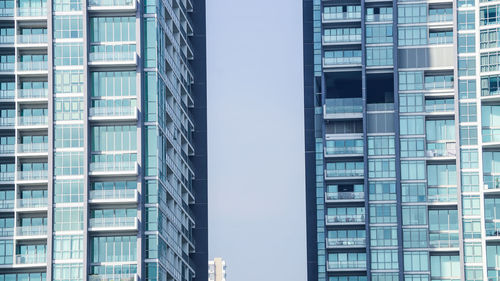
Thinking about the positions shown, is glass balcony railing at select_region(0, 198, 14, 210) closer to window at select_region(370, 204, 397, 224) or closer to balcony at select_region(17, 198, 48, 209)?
balcony at select_region(17, 198, 48, 209)

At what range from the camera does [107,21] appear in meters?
149

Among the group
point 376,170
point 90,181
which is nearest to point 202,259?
point 376,170

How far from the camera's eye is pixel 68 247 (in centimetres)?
14375

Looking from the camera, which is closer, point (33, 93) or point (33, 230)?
point (33, 230)

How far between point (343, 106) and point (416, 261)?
2272 cm

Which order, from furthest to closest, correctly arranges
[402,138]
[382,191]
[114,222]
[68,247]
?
[382,191]
[402,138]
[114,222]
[68,247]

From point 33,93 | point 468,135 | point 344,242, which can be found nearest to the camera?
point 33,93

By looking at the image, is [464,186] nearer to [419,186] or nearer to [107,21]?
[419,186]

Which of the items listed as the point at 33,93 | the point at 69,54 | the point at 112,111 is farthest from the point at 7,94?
the point at 112,111

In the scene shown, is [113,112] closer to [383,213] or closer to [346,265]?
[383,213]

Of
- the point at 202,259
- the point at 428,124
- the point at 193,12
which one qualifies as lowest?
the point at 202,259

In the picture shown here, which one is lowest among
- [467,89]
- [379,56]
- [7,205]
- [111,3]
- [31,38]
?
[7,205]

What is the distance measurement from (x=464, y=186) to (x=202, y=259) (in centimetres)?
3226

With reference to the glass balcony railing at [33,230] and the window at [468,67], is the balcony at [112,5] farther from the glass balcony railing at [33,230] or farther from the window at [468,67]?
the window at [468,67]
